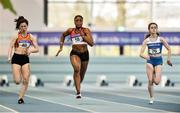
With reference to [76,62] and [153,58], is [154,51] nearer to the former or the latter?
[153,58]

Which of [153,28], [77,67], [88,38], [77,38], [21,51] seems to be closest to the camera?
[153,28]

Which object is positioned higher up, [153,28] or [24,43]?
[153,28]

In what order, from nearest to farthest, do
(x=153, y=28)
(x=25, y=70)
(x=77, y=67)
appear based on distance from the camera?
(x=153, y=28), (x=25, y=70), (x=77, y=67)

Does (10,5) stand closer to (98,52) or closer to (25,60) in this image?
(25,60)

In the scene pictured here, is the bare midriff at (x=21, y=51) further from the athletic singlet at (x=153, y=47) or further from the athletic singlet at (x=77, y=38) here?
the athletic singlet at (x=153, y=47)

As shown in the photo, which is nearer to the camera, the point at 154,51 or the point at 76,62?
the point at 154,51

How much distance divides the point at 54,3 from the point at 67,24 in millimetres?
1075

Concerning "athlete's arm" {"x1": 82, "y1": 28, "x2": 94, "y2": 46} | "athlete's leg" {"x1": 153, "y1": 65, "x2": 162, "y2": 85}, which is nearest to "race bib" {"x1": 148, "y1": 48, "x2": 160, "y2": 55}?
"athlete's leg" {"x1": 153, "y1": 65, "x2": 162, "y2": 85}

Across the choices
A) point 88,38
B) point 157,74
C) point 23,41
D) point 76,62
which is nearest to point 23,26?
point 23,41

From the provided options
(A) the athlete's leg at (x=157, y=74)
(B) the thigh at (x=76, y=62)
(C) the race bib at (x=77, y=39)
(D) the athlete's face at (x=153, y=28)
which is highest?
(D) the athlete's face at (x=153, y=28)

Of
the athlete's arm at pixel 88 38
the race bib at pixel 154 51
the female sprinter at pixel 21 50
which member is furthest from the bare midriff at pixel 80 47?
the race bib at pixel 154 51

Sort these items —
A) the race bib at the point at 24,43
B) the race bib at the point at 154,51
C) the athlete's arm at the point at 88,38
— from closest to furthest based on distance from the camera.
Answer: the race bib at the point at 24,43 < the race bib at the point at 154,51 < the athlete's arm at the point at 88,38

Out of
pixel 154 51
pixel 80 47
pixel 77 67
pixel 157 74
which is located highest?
pixel 80 47

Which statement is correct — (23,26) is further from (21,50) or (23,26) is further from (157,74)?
(157,74)
